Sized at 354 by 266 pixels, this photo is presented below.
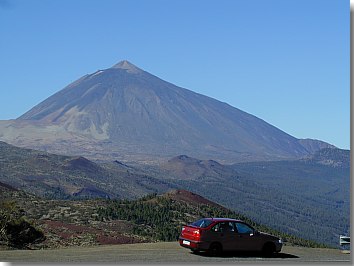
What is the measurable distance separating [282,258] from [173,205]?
38.5m

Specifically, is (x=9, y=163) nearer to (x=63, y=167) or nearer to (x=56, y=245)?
(x=63, y=167)

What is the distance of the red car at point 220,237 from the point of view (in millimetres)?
25953

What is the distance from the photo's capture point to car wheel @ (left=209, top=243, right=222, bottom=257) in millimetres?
26078

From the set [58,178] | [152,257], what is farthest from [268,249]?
[58,178]

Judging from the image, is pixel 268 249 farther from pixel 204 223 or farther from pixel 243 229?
pixel 204 223

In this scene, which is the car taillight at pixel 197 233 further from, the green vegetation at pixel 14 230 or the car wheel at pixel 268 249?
the green vegetation at pixel 14 230

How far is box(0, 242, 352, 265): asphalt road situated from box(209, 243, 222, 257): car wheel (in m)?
0.22

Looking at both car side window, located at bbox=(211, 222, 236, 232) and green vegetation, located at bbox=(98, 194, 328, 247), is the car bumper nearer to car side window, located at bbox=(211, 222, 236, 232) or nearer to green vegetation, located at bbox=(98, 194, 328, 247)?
car side window, located at bbox=(211, 222, 236, 232)

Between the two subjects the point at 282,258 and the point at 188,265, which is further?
the point at 282,258

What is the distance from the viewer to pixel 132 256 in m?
26.9

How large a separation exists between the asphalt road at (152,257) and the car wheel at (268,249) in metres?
0.25

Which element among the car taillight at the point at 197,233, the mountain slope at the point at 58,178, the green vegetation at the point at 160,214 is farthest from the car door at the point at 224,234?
the mountain slope at the point at 58,178

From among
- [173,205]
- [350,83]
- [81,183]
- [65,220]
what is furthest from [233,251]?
[81,183]

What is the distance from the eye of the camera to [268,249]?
27.4 meters
